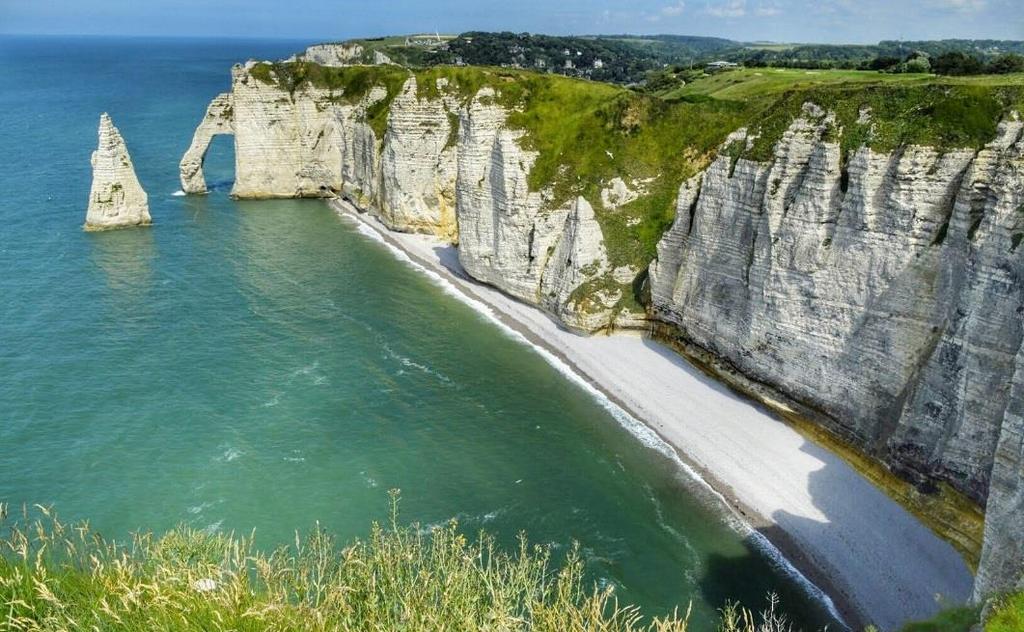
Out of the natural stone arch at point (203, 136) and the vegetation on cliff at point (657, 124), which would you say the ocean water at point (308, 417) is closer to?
the vegetation on cliff at point (657, 124)

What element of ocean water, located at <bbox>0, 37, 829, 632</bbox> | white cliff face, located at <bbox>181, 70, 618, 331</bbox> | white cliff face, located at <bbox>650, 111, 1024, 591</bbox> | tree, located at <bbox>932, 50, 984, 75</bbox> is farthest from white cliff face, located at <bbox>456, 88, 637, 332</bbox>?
tree, located at <bbox>932, 50, 984, 75</bbox>

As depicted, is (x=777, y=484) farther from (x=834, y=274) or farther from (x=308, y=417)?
(x=308, y=417)

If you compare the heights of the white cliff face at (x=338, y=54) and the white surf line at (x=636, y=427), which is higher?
the white cliff face at (x=338, y=54)

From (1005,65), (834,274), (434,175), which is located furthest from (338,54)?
Result: (834,274)

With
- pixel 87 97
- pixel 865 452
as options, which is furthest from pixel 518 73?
pixel 87 97

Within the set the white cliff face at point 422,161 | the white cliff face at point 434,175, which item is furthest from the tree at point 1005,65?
the white cliff face at point 422,161

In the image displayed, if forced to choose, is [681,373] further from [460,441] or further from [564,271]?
[460,441]

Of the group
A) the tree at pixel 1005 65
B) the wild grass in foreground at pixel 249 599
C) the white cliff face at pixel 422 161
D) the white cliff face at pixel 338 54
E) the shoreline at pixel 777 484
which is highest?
the white cliff face at pixel 338 54

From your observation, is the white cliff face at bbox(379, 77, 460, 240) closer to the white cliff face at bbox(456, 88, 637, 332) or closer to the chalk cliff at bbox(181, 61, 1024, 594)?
the white cliff face at bbox(456, 88, 637, 332)
